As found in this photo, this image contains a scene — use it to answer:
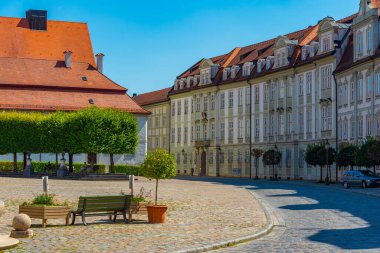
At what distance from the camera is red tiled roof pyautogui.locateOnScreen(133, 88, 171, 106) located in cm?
11250

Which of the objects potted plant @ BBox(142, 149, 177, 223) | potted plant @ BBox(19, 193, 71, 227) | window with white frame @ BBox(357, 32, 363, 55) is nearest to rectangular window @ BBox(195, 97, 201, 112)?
window with white frame @ BBox(357, 32, 363, 55)

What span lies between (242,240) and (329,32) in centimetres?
5594

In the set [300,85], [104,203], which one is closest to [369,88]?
[300,85]

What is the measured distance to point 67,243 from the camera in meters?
16.9

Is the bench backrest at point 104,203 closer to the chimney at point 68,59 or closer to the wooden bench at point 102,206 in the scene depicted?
the wooden bench at point 102,206

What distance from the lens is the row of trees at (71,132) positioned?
6462cm

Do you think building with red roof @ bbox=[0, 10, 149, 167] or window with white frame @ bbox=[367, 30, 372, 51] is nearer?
window with white frame @ bbox=[367, 30, 372, 51]

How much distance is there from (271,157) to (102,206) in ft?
184

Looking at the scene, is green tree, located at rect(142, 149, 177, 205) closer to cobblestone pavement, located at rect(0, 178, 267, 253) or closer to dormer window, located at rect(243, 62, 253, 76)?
cobblestone pavement, located at rect(0, 178, 267, 253)

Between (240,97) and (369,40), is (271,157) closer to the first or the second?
(240,97)

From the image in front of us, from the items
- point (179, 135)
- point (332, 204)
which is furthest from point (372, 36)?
point (179, 135)

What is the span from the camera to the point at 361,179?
53219mm

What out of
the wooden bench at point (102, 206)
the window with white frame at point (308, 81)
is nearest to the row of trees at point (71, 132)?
the window with white frame at point (308, 81)

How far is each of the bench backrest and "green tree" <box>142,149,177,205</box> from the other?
1394mm
